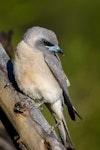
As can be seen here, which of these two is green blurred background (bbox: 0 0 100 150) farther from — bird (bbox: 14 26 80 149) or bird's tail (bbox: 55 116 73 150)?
bird (bbox: 14 26 80 149)

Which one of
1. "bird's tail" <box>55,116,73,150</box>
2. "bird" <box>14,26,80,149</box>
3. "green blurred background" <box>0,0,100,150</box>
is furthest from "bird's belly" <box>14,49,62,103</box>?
"green blurred background" <box>0,0,100,150</box>

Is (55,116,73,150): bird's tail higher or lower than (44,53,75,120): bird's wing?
lower

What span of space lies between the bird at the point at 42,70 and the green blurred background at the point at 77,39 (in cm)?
171

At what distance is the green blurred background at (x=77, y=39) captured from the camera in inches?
260

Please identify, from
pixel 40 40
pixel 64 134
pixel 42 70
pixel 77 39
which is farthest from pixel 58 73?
pixel 77 39

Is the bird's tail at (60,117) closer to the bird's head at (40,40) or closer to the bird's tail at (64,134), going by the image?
the bird's tail at (64,134)

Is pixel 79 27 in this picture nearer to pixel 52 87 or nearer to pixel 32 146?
pixel 52 87

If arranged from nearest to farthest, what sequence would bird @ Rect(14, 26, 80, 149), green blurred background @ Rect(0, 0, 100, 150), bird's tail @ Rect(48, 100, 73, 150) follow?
bird @ Rect(14, 26, 80, 149) → bird's tail @ Rect(48, 100, 73, 150) → green blurred background @ Rect(0, 0, 100, 150)

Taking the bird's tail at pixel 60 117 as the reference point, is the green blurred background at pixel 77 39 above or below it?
below

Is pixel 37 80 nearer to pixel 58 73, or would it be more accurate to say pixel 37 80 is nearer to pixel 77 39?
pixel 58 73

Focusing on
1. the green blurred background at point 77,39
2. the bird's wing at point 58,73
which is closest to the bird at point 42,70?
the bird's wing at point 58,73

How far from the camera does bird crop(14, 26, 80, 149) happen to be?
4723mm

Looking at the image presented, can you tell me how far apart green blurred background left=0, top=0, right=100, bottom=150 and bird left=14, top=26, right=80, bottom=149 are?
1.71m

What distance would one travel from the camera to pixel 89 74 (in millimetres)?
7051
